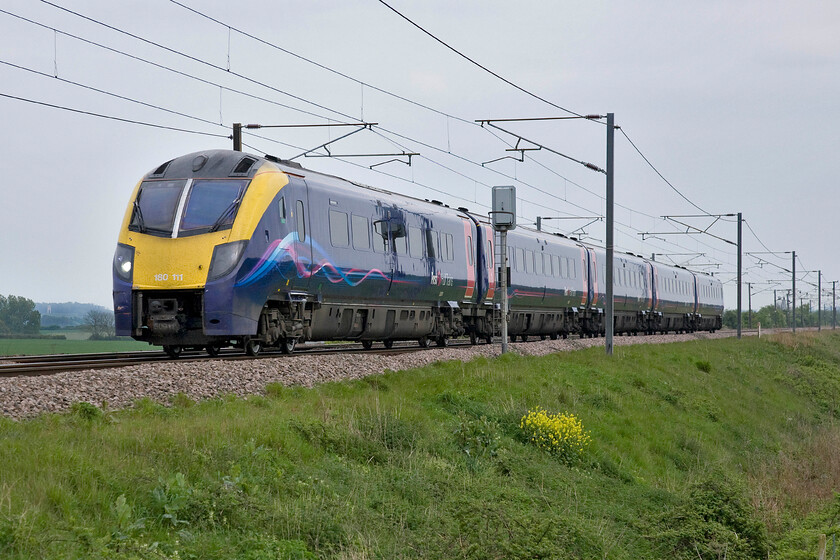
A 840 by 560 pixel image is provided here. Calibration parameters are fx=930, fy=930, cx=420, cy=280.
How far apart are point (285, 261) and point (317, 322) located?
2309 mm

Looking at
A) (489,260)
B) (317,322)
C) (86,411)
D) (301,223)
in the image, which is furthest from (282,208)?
(489,260)

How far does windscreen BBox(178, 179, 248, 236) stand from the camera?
1642 cm

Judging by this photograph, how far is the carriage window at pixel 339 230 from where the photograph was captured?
1980cm

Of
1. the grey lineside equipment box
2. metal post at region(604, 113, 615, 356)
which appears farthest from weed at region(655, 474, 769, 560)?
metal post at region(604, 113, 615, 356)

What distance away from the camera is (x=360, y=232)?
2100cm

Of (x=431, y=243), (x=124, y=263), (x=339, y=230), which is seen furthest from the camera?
(x=431, y=243)

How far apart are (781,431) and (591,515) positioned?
14783 mm

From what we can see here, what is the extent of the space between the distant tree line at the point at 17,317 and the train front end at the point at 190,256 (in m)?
40.5

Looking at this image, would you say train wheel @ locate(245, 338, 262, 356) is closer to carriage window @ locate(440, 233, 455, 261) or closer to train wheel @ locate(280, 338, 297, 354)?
train wheel @ locate(280, 338, 297, 354)

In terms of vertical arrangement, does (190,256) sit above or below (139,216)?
below

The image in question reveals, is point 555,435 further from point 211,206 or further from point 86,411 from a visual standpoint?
point 211,206

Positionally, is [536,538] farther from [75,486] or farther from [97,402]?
[97,402]

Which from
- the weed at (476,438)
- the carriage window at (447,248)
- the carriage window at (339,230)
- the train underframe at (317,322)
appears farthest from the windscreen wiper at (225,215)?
the carriage window at (447,248)

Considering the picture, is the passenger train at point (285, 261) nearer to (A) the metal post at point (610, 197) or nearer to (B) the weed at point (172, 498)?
(A) the metal post at point (610, 197)
